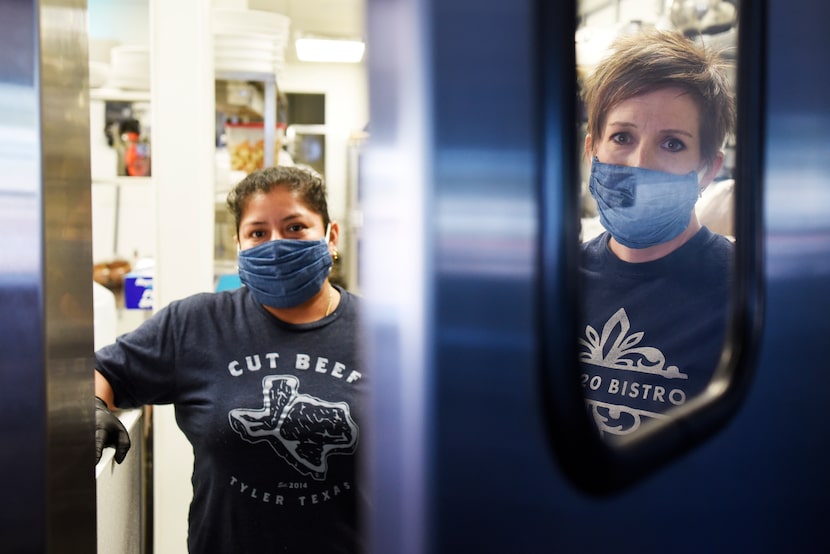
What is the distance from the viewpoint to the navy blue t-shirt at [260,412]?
5.63 ft

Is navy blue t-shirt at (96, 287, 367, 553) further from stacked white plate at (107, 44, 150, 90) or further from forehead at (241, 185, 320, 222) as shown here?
stacked white plate at (107, 44, 150, 90)

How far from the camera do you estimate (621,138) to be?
34.2 inches

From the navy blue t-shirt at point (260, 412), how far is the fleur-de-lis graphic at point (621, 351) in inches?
35.7

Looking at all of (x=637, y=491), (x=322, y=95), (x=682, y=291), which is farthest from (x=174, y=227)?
(x=322, y=95)

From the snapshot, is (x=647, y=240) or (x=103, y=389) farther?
(x=103, y=389)

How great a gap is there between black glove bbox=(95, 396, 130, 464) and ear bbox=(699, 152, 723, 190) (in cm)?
144

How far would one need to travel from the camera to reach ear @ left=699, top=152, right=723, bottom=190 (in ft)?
2.45

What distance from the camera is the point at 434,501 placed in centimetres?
33

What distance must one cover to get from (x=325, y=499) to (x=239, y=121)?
9.07ft

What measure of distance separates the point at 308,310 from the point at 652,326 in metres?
1.21

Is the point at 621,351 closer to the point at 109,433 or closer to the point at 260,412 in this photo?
the point at 260,412

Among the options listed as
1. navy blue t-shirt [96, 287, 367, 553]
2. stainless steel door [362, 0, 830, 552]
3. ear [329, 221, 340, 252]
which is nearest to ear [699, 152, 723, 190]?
stainless steel door [362, 0, 830, 552]

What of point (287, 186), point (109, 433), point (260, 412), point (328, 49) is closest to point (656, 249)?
point (260, 412)

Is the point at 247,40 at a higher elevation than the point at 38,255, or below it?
higher
